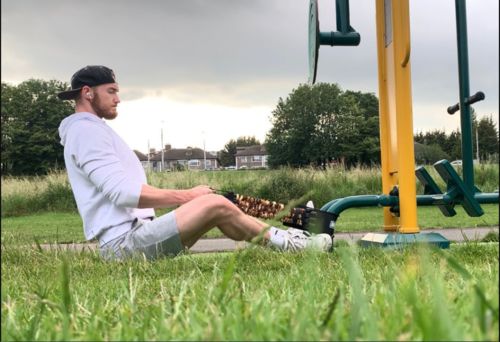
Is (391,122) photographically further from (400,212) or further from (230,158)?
(230,158)

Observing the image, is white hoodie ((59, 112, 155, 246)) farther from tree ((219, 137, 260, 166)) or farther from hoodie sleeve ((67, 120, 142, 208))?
tree ((219, 137, 260, 166))

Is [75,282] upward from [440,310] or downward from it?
downward

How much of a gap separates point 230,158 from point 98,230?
238ft

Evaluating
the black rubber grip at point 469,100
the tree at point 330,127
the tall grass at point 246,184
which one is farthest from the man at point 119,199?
the tree at point 330,127

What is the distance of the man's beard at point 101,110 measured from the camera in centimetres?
358

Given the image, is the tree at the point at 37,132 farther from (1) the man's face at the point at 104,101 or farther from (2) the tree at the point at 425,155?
(1) the man's face at the point at 104,101

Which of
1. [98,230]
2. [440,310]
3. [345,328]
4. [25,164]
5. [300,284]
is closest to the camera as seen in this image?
[440,310]

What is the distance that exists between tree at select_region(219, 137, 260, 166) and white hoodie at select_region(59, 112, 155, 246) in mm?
67195

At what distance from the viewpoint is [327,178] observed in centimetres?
1313

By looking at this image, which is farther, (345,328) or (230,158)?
(230,158)

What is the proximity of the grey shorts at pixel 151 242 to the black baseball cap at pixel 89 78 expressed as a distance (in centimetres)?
92

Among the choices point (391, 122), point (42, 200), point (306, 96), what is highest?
point (306, 96)

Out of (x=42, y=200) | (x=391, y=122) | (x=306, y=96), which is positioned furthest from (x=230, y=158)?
(x=391, y=122)

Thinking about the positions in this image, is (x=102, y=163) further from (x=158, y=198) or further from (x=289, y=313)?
(x=289, y=313)
